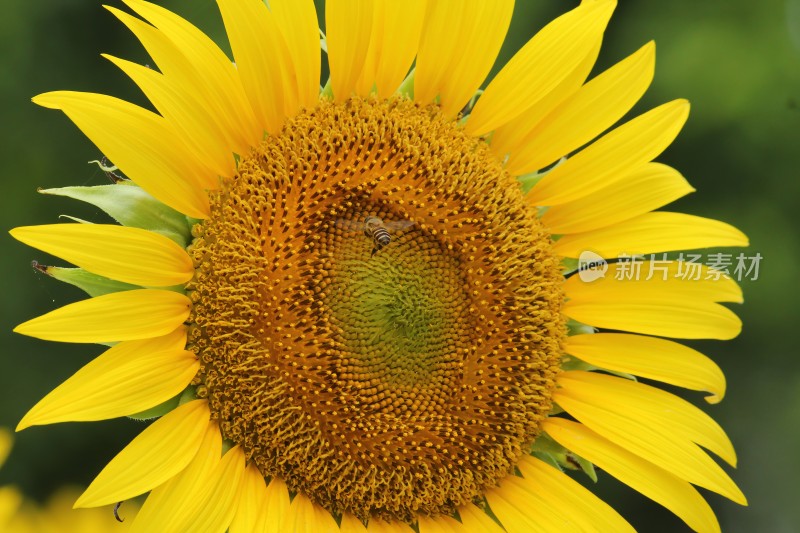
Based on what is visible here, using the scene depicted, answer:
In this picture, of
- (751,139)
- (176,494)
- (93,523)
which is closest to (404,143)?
(176,494)

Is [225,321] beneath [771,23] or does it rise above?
beneath

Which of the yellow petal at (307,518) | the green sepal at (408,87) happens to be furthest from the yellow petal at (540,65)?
the yellow petal at (307,518)

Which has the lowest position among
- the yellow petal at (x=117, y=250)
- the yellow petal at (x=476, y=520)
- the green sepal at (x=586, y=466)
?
the yellow petal at (x=476, y=520)

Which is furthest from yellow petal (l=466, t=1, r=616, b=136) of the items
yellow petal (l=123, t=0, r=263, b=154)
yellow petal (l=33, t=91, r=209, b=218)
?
yellow petal (l=33, t=91, r=209, b=218)

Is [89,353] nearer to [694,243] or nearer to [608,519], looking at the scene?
[608,519]

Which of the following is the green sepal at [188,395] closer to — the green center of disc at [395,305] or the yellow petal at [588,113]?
the green center of disc at [395,305]

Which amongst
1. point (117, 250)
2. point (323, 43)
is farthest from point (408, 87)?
point (117, 250)

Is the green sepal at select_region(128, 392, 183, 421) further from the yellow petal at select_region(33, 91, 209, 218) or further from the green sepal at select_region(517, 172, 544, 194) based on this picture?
the green sepal at select_region(517, 172, 544, 194)
